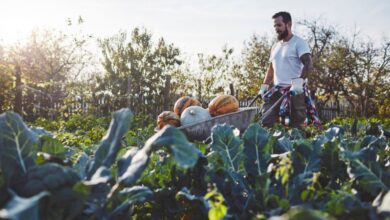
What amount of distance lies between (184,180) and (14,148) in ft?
1.79

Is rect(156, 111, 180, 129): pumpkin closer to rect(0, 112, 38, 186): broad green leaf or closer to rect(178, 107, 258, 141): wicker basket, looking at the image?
rect(178, 107, 258, 141): wicker basket

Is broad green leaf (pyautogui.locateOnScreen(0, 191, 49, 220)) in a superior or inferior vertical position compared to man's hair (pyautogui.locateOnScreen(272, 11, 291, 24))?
inferior

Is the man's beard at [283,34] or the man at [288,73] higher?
the man's beard at [283,34]

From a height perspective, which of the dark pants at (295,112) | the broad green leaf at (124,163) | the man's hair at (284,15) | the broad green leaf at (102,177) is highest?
the man's hair at (284,15)

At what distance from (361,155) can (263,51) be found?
26.0 metres

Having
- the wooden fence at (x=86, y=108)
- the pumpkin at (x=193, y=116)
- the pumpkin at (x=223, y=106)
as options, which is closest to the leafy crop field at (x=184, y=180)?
the pumpkin at (x=193, y=116)

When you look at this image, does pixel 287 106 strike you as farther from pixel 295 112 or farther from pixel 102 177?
pixel 102 177

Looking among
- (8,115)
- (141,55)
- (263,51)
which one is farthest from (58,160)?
(263,51)

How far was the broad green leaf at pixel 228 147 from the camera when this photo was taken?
1296mm

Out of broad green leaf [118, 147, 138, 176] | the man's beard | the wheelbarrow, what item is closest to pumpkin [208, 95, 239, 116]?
the wheelbarrow

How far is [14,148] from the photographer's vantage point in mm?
859

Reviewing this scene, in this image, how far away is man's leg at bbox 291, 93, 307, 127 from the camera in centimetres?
649

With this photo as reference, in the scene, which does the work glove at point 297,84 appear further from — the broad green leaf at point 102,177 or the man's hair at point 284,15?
the broad green leaf at point 102,177

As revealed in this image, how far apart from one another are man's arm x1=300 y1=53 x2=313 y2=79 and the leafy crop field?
5050 mm
